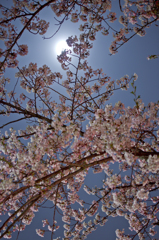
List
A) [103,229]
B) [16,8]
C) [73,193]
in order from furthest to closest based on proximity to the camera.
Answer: [103,229]
[73,193]
[16,8]

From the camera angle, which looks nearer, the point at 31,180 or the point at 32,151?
the point at 31,180

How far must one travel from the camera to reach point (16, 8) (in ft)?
10.1

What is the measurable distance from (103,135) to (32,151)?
1.39 metres

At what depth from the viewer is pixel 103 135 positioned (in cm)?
246

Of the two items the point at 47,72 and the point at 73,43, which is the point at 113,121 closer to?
the point at 47,72

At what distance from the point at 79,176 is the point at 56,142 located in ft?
6.24

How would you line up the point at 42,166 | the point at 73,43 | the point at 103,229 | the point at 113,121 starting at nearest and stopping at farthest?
the point at 113,121, the point at 42,166, the point at 73,43, the point at 103,229

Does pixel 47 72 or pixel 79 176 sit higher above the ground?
pixel 47 72

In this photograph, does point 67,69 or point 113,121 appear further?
point 67,69

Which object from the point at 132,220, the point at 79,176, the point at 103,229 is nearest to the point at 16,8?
the point at 79,176

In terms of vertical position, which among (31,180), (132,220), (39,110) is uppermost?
(39,110)

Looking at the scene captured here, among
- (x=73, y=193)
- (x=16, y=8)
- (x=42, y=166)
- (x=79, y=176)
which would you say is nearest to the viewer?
(x=42, y=166)

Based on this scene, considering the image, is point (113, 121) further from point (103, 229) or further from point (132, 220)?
point (103, 229)

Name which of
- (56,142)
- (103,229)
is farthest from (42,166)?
(103,229)
